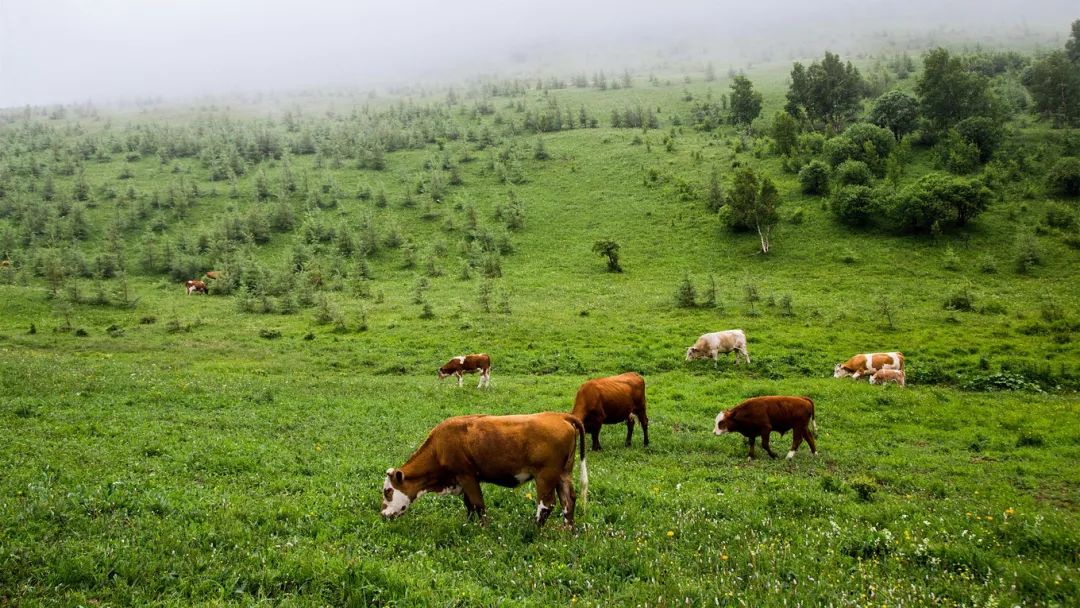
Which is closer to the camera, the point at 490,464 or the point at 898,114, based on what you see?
the point at 490,464

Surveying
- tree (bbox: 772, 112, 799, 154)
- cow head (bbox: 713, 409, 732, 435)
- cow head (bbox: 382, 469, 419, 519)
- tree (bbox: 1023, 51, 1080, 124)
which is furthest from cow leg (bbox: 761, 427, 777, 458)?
tree (bbox: 1023, 51, 1080, 124)

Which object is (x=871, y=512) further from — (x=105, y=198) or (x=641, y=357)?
(x=105, y=198)

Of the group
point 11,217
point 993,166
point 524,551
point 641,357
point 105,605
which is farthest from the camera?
point 11,217

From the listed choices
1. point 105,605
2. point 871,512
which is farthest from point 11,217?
point 871,512

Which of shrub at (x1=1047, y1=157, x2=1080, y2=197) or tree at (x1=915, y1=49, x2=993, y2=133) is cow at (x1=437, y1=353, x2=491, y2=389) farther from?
tree at (x1=915, y1=49, x2=993, y2=133)

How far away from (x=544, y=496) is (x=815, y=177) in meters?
71.1

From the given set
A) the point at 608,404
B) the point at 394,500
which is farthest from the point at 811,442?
the point at 394,500

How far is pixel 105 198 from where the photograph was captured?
288 ft

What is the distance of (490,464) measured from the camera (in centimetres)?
949

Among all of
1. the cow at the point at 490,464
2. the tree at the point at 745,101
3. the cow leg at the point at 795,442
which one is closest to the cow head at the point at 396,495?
the cow at the point at 490,464

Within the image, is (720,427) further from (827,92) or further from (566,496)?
(827,92)

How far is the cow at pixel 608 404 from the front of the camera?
53.0 feet

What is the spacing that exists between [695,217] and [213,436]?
2490 inches

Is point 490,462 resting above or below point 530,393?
above
